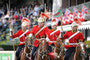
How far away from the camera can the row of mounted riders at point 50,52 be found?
12781 mm

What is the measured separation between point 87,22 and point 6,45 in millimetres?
8185

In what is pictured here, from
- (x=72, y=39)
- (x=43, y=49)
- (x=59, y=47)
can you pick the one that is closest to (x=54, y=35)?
(x=72, y=39)

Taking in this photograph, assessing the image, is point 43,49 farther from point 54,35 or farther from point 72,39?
point 54,35

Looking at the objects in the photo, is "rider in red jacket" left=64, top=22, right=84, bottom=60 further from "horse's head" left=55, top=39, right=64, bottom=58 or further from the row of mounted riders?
"horse's head" left=55, top=39, right=64, bottom=58

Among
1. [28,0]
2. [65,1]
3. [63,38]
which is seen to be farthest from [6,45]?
[63,38]

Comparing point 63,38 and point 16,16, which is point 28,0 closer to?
point 16,16

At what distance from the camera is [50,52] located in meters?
13.5

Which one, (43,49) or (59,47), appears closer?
(43,49)

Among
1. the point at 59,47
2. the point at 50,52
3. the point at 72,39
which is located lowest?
the point at 50,52

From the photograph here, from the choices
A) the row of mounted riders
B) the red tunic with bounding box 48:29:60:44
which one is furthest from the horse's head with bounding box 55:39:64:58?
the red tunic with bounding box 48:29:60:44

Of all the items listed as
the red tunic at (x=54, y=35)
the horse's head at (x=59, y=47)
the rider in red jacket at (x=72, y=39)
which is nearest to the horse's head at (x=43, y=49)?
the horse's head at (x=59, y=47)

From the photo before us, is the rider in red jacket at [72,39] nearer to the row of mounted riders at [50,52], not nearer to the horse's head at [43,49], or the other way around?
the row of mounted riders at [50,52]

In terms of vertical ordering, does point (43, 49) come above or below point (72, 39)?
below

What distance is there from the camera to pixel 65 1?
29.4m
